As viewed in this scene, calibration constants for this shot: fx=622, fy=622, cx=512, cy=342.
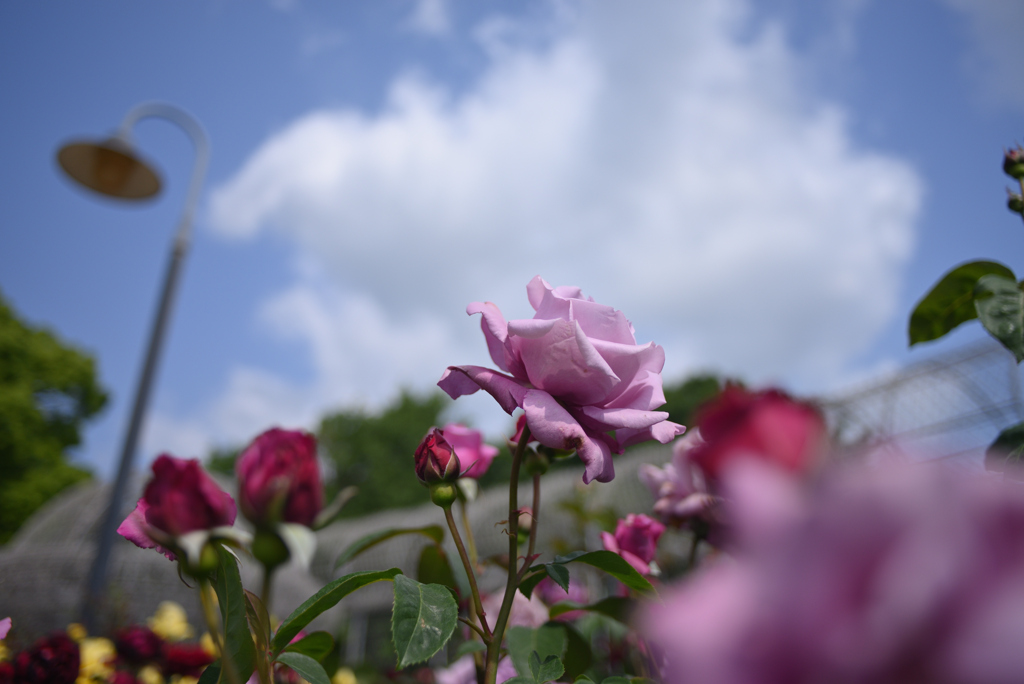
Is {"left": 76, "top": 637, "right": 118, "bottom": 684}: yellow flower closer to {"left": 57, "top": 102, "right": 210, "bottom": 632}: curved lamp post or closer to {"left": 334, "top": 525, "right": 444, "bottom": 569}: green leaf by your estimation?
{"left": 334, "top": 525, "right": 444, "bottom": 569}: green leaf

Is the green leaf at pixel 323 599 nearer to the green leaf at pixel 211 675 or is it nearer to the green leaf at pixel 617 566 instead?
the green leaf at pixel 211 675

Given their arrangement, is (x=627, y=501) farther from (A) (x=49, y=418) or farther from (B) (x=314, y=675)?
(A) (x=49, y=418)

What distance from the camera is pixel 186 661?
4.48 ft

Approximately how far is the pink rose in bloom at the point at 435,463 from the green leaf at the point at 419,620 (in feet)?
0.44

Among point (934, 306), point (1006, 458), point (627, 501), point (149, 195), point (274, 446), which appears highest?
point (149, 195)

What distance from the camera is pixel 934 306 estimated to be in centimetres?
104

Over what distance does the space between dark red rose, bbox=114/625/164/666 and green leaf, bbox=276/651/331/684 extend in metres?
1.03

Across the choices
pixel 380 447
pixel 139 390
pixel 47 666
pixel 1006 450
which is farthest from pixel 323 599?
pixel 380 447

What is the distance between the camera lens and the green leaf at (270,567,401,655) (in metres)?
0.68

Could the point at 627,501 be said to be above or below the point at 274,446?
below

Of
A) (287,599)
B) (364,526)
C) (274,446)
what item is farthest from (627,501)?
(274,446)

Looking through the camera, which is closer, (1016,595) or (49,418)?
(1016,595)

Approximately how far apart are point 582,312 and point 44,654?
1.03 m

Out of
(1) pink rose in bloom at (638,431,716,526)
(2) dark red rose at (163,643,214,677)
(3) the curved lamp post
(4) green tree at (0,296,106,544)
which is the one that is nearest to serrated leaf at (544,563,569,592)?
(1) pink rose in bloom at (638,431,716,526)
